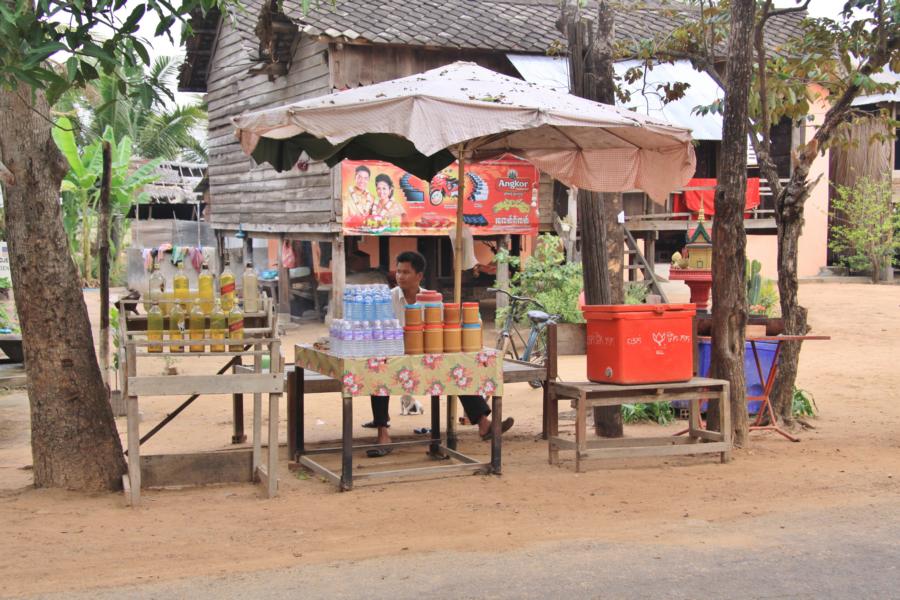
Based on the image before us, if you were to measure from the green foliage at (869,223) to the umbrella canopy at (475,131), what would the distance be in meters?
17.0

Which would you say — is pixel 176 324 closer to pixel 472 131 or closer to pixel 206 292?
pixel 206 292

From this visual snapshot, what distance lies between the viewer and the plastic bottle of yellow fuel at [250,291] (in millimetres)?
6348

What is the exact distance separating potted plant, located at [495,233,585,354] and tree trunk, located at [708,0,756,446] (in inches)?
259

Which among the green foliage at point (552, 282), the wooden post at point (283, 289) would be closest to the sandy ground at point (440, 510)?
the green foliage at point (552, 282)

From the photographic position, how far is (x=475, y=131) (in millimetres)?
6172

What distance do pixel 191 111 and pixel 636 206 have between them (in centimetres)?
1719

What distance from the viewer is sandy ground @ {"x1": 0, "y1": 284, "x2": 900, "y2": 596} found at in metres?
5.00

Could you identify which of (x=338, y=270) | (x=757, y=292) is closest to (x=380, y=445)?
(x=757, y=292)

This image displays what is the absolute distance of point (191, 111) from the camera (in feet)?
102

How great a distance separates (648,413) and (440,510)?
387 centimetres

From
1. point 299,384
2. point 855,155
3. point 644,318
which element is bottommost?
point 299,384

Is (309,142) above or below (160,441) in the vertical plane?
above

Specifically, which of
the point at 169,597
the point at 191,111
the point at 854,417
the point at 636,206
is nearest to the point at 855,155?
the point at 636,206

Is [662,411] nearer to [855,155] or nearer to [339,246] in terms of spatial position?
[339,246]
